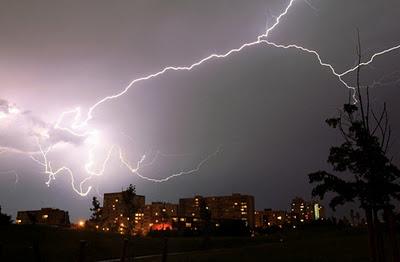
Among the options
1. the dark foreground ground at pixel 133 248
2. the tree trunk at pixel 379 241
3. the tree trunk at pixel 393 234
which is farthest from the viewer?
the dark foreground ground at pixel 133 248

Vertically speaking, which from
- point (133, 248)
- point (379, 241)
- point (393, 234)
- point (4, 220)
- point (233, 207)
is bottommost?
point (133, 248)

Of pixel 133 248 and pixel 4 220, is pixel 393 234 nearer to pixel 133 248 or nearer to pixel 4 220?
pixel 133 248

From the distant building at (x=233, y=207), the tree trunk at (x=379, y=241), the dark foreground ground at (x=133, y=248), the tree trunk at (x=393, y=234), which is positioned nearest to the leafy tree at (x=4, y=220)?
the dark foreground ground at (x=133, y=248)

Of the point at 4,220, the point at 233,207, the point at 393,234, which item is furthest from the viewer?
the point at 233,207

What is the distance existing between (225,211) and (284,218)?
2558cm

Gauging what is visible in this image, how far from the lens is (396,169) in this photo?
1052 cm

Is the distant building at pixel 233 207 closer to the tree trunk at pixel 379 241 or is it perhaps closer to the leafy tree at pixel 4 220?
the leafy tree at pixel 4 220

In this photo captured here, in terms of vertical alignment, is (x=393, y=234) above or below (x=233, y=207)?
below

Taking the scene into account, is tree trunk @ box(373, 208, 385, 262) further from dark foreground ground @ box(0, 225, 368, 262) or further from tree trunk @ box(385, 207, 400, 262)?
dark foreground ground @ box(0, 225, 368, 262)

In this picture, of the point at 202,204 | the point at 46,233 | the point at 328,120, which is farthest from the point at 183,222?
the point at 328,120

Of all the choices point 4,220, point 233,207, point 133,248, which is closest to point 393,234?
point 133,248

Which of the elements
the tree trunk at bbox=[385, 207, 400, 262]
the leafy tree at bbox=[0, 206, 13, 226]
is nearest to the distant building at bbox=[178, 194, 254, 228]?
the leafy tree at bbox=[0, 206, 13, 226]

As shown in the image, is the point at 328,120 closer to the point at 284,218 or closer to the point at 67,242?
the point at 67,242

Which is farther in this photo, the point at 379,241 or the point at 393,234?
the point at 379,241
